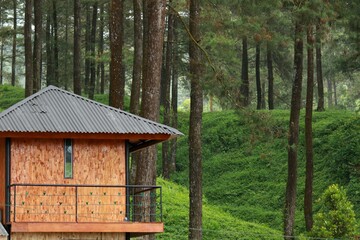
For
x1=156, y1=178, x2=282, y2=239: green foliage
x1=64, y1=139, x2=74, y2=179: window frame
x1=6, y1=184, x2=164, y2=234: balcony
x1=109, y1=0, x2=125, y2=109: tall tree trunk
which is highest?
x1=109, y1=0, x2=125, y2=109: tall tree trunk

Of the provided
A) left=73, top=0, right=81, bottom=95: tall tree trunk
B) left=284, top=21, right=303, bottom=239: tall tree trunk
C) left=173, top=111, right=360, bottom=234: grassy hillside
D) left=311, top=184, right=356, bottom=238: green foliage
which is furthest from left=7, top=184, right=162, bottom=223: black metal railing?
left=73, top=0, right=81, bottom=95: tall tree trunk

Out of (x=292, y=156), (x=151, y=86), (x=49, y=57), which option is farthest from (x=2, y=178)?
(x=49, y=57)

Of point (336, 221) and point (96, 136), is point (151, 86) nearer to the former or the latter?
point (96, 136)

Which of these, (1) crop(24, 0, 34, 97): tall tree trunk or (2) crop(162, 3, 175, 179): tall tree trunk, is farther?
(2) crop(162, 3, 175, 179): tall tree trunk

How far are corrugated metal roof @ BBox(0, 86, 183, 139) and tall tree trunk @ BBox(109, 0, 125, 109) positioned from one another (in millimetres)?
4495

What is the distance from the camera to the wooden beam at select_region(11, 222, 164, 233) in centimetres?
2241

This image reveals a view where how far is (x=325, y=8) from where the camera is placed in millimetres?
31641

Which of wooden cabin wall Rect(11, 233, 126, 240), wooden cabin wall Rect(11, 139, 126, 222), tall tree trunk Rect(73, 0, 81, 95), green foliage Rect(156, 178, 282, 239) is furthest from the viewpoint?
tall tree trunk Rect(73, 0, 81, 95)

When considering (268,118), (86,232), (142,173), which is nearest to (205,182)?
(268,118)

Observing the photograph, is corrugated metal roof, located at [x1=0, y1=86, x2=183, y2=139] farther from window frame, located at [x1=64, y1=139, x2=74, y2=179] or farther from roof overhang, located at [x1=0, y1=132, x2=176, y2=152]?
window frame, located at [x1=64, y1=139, x2=74, y2=179]

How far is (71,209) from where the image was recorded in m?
23.4

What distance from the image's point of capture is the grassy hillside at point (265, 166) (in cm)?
4034

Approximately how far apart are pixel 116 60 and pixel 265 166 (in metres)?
18.6

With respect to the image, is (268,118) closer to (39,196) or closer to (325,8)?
(325,8)
